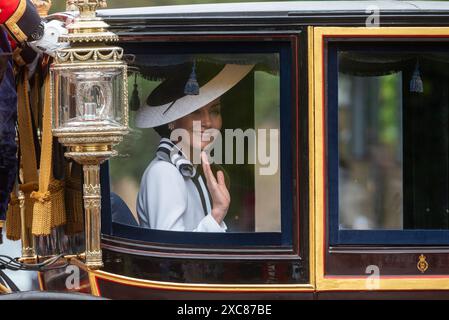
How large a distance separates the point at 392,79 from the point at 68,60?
1.57m

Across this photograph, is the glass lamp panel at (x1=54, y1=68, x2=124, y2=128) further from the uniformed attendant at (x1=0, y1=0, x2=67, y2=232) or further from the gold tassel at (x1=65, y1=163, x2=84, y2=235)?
the gold tassel at (x1=65, y1=163, x2=84, y2=235)

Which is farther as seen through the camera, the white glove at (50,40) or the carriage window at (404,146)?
the carriage window at (404,146)

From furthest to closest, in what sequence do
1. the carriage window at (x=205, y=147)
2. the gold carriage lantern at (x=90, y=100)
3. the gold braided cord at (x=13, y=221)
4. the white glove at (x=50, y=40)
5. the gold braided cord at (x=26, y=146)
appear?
the gold braided cord at (x=13, y=221) < the gold braided cord at (x=26, y=146) < the carriage window at (x=205, y=147) < the white glove at (x=50, y=40) < the gold carriage lantern at (x=90, y=100)

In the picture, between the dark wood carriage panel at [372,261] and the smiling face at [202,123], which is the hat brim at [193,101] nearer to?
the smiling face at [202,123]

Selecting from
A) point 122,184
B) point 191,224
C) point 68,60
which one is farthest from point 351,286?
point 68,60

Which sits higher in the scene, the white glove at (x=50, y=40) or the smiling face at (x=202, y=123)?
the white glove at (x=50, y=40)

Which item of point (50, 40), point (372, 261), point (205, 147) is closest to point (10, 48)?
point (50, 40)

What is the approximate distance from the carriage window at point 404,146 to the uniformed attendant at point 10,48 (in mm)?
1030

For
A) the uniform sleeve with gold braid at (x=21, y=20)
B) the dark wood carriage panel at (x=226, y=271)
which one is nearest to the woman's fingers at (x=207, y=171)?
the dark wood carriage panel at (x=226, y=271)

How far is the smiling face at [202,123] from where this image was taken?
4.85 metres

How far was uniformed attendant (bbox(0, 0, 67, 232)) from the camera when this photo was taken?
4625 millimetres

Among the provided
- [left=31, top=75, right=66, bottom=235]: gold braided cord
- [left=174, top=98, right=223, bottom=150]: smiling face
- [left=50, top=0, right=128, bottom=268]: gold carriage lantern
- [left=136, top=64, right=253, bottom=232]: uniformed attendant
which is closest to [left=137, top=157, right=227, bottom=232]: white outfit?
[left=136, top=64, right=253, bottom=232]: uniformed attendant

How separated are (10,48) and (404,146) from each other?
6.43ft
